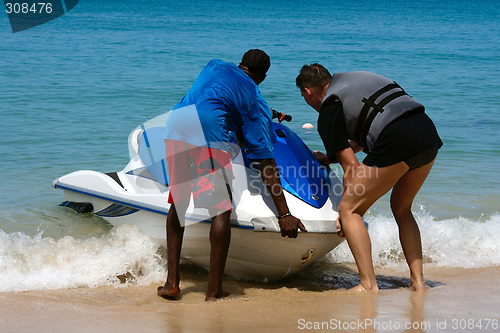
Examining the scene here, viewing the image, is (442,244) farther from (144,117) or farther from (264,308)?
(144,117)

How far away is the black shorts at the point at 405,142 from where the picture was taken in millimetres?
3881

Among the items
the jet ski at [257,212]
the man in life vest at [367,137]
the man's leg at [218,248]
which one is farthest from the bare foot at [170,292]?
the man in life vest at [367,137]

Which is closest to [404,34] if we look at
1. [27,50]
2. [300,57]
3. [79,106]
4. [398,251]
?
[300,57]

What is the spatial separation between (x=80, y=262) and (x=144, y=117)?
6.91 meters

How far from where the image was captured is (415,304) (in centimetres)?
395

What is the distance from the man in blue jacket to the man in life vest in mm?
349

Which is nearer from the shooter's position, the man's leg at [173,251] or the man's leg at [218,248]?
the man's leg at [218,248]

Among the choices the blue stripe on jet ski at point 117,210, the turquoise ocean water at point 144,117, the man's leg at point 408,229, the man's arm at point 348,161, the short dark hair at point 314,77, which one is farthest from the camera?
the turquoise ocean water at point 144,117

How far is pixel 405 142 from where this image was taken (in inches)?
153

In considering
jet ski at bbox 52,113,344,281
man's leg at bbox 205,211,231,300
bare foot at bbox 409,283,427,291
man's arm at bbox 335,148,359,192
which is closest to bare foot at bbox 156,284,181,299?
man's leg at bbox 205,211,231,300

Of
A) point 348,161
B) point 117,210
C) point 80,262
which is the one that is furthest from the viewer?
point 117,210

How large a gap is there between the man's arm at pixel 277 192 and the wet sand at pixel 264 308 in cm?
48

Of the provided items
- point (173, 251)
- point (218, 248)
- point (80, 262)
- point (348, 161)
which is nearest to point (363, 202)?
point (348, 161)

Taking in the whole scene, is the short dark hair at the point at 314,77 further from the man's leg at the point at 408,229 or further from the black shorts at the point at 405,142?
the man's leg at the point at 408,229
